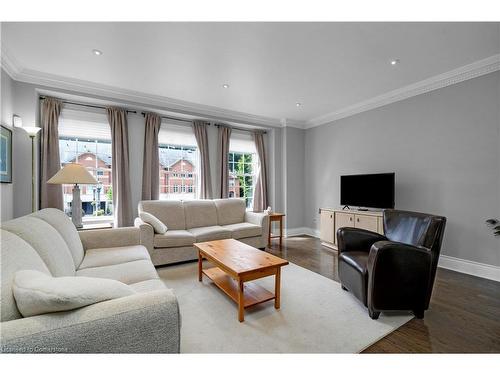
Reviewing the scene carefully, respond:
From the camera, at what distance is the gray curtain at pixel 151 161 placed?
399cm

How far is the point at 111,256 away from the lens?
221cm

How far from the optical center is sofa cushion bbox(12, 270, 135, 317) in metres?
0.85

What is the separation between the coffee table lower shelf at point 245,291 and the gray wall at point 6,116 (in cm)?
247

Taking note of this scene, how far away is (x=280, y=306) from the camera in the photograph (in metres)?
2.22

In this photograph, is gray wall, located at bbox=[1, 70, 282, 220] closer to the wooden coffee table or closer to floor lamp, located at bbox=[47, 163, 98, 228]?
floor lamp, located at bbox=[47, 163, 98, 228]

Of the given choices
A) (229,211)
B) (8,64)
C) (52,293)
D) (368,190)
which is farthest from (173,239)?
(368,190)

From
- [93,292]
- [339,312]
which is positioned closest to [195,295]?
[339,312]

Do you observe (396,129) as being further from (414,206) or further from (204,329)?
(204,329)

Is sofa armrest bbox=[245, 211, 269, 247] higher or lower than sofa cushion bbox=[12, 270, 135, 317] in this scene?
lower

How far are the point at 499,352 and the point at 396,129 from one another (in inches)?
122

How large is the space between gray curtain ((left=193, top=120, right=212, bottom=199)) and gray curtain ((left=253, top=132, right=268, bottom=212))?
47.6 inches

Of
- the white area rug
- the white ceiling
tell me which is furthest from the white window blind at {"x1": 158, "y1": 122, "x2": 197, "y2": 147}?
the white area rug

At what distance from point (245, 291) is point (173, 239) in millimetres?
1399

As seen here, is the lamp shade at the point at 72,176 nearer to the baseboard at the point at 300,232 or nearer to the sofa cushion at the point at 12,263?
the sofa cushion at the point at 12,263
